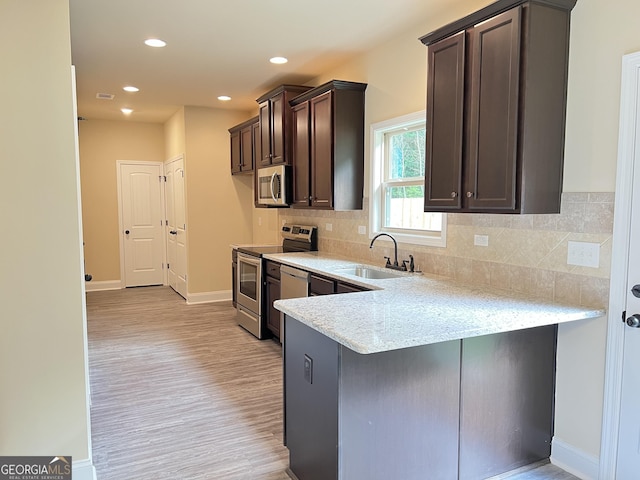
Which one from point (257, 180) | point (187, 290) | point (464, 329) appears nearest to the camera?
point (464, 329)

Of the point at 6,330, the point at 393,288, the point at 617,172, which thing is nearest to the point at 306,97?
the point at 393,288

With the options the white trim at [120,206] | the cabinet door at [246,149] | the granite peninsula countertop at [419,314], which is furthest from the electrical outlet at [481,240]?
the white trim at [120,206]

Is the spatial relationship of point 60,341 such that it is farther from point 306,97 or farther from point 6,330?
point 306,97

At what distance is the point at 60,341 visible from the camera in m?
2.26

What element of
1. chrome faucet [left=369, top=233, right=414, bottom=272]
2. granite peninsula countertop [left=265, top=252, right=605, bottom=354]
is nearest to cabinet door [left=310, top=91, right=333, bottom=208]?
chrome faucet [left=369, top=233, right=414, bottom=272]

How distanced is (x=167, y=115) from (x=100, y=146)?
4.45 ft

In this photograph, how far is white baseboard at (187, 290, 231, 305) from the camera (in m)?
6.55

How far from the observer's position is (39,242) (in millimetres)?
2186

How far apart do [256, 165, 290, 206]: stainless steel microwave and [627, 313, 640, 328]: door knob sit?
3386mm

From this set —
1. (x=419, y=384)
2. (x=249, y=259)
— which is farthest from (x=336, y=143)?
(x=419, y=384)

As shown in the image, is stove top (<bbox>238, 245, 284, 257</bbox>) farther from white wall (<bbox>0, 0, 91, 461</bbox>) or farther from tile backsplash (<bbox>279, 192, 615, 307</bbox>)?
white wall (<bbox>0, 0, 91, 461</bbox>)

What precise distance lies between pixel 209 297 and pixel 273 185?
8.16ft

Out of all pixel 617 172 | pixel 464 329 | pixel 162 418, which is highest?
pixel 617 172

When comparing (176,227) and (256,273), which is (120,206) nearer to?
(176,227)
